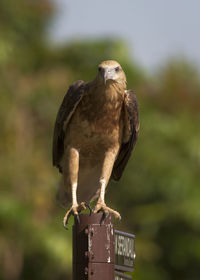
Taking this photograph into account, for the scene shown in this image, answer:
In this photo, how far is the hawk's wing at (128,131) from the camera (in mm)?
6488

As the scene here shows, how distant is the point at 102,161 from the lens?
6828mm

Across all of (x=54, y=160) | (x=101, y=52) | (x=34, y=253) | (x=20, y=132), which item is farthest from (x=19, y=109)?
(x=54, y=160)

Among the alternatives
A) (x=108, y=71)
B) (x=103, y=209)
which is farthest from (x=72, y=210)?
(x=108, y=71)

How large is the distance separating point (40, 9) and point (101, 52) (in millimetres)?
2899

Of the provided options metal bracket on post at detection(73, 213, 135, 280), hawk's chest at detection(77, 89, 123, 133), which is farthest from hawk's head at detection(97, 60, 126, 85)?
metal bracket on post at detection(73, 213, 135, 280)

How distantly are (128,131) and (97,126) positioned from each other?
31 cm

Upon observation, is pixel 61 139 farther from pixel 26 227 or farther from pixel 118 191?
pixel 118 191

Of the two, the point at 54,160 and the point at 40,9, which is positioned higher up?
the point at 40,9

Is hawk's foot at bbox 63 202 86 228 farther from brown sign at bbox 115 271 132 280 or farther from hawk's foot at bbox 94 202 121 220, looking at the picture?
brown sign at bbox 115 271 132 280

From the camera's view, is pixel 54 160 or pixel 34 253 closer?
pixel 54 160

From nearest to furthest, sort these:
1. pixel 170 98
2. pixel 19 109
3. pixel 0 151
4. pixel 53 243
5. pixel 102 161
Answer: pixel 102 161
pixel 53 243
pixel 0 151
pixel 19 109
pixel 170 98

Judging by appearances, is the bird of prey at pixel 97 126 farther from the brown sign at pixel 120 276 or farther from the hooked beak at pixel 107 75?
the brown sign at pixel 120 276

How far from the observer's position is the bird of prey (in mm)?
6387

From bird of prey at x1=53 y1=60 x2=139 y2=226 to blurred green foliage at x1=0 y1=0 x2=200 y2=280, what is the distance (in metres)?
8.42
